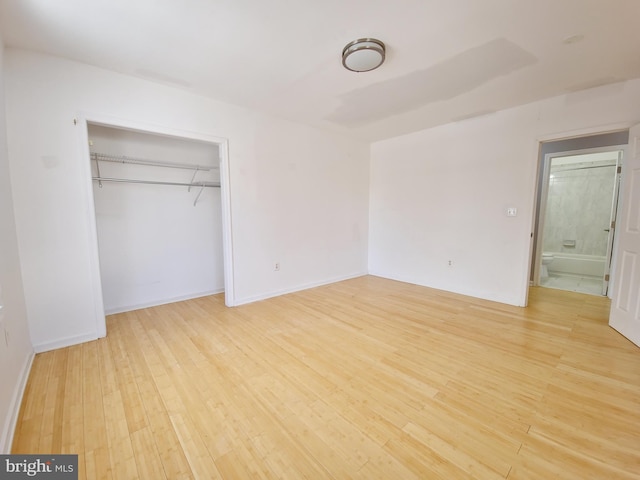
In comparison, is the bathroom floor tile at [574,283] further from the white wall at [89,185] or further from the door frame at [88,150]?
the door frame at [88,150]

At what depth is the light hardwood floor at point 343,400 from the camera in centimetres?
129

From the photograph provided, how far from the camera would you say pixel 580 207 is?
5.60 metres

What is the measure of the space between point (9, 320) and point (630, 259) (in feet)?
17.1

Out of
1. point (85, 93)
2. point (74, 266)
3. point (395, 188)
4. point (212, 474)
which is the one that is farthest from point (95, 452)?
point (395, 188)

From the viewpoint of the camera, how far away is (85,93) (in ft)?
7.86

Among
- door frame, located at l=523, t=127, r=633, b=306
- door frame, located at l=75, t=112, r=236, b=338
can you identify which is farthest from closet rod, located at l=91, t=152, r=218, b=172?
door frame, located at l=523, t=127, r=633, b=306

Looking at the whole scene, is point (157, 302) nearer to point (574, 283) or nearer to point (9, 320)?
point (9, 320)

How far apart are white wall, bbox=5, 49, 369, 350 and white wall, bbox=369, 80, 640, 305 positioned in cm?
117

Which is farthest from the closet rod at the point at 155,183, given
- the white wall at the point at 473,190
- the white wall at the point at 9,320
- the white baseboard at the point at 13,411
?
the white wall at the point at 473,190

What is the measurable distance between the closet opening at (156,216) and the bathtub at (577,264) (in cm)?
657

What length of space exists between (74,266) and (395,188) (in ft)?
14.5

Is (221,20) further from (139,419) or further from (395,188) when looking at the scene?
(395,188)

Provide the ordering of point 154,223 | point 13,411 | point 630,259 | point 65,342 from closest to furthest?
1. point 13,411
2. point 65,342
3. point 630,259
4. point 154,223
